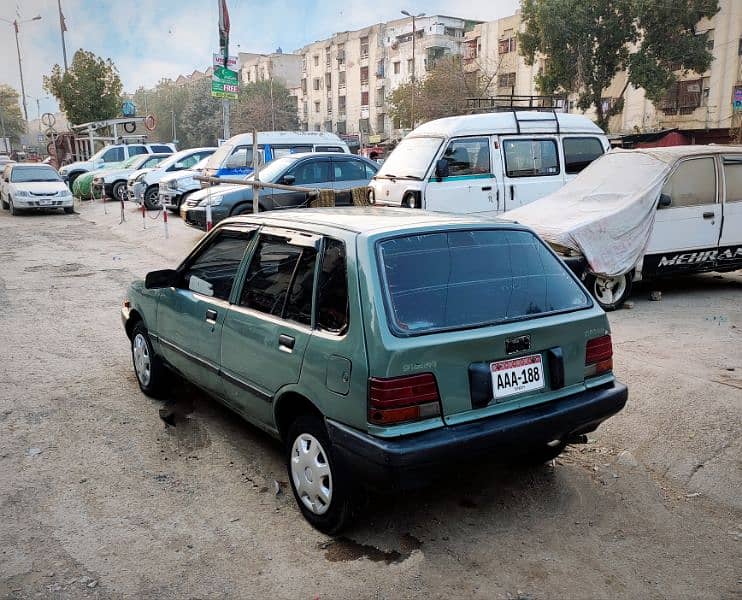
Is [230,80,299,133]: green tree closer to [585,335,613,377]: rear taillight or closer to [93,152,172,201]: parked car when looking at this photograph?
[93,152,172,201]: parked car

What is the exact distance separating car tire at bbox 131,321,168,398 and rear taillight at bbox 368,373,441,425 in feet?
9.40

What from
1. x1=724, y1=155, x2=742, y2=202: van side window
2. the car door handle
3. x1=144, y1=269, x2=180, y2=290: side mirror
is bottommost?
the car door handle

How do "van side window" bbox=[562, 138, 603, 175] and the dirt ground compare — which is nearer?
the dirt ground

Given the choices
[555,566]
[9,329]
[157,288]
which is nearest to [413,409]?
[555,566]

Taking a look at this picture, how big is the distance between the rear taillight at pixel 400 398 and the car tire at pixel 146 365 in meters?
2.86

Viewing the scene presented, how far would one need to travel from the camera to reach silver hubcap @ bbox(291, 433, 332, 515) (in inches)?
133

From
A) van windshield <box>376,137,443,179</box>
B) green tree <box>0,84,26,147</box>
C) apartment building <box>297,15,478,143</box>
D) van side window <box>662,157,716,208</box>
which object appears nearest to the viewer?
van side window <box>662,157,716,208</box>

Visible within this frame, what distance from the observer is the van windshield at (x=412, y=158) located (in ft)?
33.9

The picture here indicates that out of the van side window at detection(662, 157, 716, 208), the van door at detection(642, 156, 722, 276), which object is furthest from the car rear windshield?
the van side window at detection(662, 157, 716, 208)

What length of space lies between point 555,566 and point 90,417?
367cm

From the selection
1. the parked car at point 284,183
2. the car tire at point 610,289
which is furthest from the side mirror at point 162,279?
the parked car at point 284,183

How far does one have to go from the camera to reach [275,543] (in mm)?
3416

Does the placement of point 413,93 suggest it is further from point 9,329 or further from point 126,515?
point 126,515

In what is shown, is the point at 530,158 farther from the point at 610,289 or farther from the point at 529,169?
the point at 610,289
